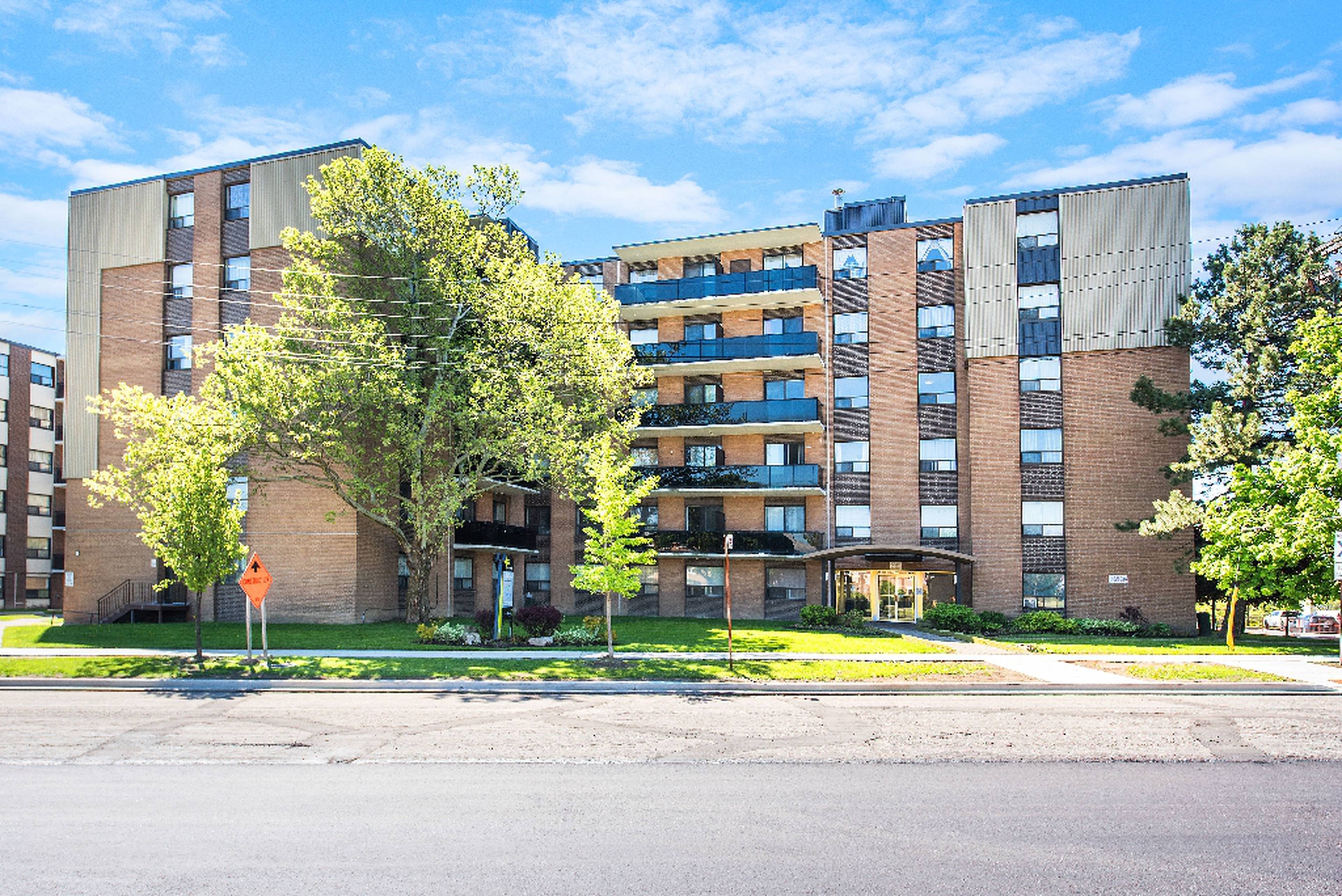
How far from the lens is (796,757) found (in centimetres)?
1235

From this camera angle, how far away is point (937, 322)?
134 ft

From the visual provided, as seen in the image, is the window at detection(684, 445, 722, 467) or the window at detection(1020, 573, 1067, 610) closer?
the window at detection(1020, 573, 1067, 610)

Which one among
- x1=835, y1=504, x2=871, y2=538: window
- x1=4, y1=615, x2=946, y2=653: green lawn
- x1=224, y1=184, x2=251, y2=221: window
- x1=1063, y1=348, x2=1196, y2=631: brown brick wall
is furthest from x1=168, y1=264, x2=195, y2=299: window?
x1=1063, y1=348, x2=1196, y2=631: brown brick wall

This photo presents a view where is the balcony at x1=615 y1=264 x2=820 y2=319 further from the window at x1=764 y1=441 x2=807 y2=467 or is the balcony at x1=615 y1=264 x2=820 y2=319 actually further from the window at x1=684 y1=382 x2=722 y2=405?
the window at x1=764 y1=441 x2=807 y2=467

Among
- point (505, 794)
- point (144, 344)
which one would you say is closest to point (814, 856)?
point (505, 794)

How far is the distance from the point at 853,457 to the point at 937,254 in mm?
9351

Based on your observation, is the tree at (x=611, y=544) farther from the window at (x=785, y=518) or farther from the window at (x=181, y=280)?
the window at (x=181, y=280)

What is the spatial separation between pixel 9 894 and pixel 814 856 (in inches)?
245

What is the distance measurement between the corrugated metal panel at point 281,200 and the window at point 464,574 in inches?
568

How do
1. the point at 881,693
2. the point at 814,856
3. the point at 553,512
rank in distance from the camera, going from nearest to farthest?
the point at 814,856, the point at 881,693, the point at 553,512

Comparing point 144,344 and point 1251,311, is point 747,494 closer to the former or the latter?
point 1251,311

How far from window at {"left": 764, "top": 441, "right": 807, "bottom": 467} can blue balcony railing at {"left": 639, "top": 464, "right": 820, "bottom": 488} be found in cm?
82

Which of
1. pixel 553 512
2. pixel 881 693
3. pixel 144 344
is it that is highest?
pixel 144 344

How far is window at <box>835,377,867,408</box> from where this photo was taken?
41.8 metres
